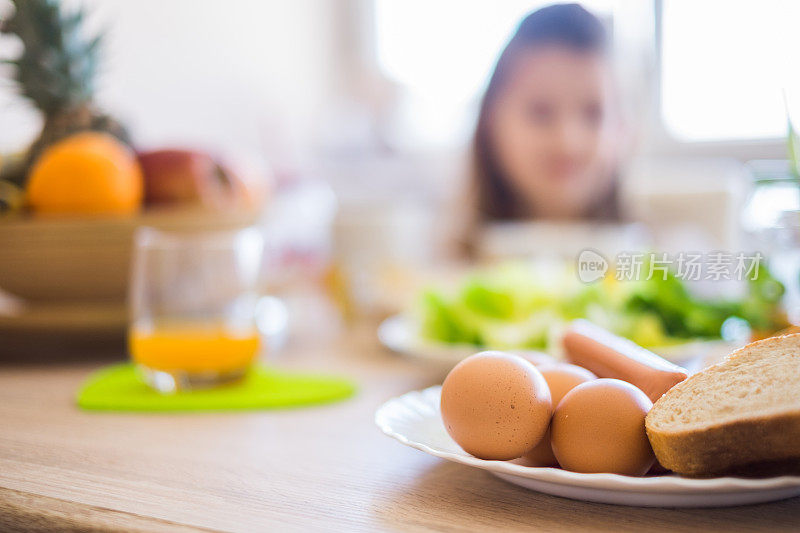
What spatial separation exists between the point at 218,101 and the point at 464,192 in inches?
55.4

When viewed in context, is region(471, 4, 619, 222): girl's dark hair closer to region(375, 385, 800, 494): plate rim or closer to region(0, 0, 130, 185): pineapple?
region(0, 0, 130, 185): pineapple

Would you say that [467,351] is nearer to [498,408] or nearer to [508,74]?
[498,408]

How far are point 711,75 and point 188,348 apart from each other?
3064mm

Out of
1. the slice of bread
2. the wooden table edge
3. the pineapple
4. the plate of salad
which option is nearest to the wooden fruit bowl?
the pineapple

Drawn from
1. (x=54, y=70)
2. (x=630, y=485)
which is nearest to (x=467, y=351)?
(x=630, y=485)

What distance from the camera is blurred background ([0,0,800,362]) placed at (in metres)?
1.41

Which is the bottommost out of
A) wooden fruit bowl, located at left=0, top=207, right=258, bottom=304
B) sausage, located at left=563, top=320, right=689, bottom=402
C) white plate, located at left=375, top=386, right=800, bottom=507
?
white plate, located at left=375, top=386, right=800, bottom=507

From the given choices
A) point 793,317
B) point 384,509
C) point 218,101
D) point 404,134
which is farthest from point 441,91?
point 384,509

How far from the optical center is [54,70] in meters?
1.04

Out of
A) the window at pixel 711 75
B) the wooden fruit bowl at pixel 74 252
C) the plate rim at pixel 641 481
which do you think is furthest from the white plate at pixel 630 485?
the window at pixel 711 75

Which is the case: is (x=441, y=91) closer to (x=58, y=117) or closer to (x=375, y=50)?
(x=375, y=50)

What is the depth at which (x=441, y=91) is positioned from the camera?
13.8 feet

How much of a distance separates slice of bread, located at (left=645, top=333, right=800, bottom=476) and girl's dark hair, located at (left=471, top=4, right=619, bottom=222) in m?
1.96

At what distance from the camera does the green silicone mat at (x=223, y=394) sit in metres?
0.76
